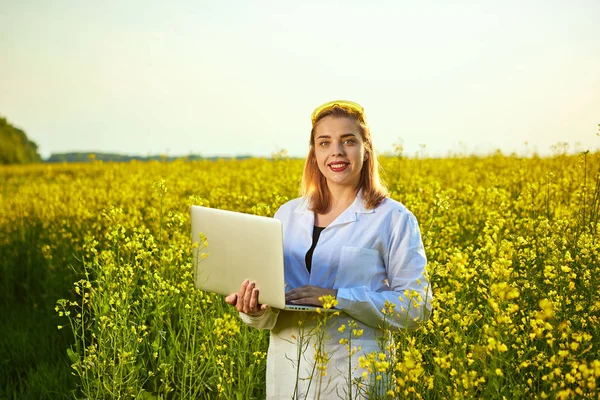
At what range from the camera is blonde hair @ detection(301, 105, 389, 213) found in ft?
9.64

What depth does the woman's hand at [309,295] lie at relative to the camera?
8.64 ft

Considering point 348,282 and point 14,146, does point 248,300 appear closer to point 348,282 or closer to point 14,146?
point 348,282

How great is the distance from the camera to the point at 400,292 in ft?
9.08

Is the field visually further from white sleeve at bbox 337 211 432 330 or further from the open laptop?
the open laptop

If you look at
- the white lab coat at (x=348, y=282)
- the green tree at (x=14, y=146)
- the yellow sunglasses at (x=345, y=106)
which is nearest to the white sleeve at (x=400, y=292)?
the white lab coat at (x=348, y=282)

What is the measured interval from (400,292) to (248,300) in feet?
2.09

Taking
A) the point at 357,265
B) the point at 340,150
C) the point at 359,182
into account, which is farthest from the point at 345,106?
the point at 357,265

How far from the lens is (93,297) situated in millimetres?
3859

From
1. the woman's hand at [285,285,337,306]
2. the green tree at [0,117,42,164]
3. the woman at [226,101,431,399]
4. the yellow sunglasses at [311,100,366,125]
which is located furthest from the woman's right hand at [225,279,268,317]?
the green tree at [0,117,42,164]

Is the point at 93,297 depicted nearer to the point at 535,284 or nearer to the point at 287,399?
the point at 287,399

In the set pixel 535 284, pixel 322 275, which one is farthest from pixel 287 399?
pixel 535 284

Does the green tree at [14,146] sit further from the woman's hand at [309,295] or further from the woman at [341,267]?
the woman's hand at [309,295]

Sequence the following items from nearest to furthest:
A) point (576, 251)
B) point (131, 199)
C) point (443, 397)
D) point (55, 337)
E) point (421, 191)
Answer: point (443, 397)
point (576, 251)
point (55, 337)
point (421, 191)
point (131, 199)

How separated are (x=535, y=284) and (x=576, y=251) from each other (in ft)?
2.33
